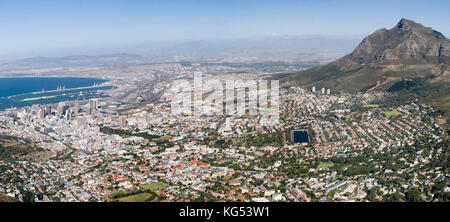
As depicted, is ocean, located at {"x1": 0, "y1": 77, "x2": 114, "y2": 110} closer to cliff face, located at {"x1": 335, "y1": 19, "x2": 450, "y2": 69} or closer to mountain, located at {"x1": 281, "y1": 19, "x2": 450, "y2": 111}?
mountain, located at {"x1": 281, "y1": 19, "x2": 450, "y2": 111}

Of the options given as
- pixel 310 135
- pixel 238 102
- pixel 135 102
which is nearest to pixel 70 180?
pixel 310 135

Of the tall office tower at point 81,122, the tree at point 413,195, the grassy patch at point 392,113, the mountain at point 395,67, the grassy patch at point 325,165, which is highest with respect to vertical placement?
the mountain at point 395,67

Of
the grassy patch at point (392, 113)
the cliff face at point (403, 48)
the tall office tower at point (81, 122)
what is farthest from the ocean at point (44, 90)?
the grassy patch at point (392, 113)

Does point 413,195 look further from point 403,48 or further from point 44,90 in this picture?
point 44,90

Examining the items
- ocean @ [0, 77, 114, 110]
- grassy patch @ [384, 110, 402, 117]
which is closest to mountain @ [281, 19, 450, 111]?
grassy patch @ [384, 110, 402, 117]

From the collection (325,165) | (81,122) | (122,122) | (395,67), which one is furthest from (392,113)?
(81,122)

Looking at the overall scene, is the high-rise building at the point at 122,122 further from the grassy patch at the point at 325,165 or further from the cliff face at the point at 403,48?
the cliff face at the point at 403,48
